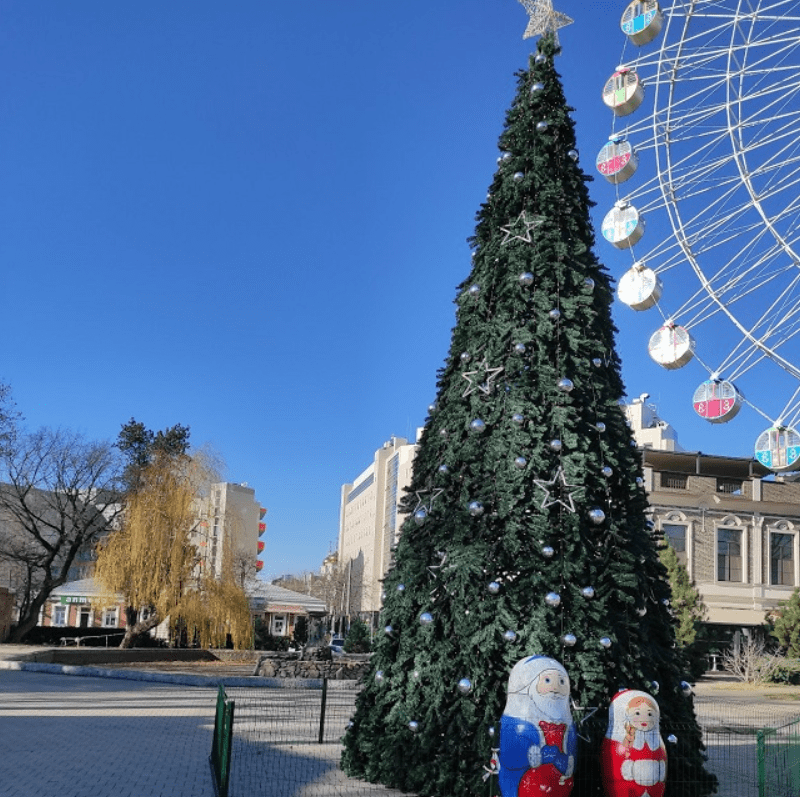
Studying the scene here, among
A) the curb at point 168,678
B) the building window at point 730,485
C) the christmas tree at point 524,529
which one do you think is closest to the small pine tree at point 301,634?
the curb at point 168,678

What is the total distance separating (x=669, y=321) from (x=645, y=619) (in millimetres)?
7145

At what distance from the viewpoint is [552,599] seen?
8.91 m

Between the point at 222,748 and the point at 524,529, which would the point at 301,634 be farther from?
the point at 524,529

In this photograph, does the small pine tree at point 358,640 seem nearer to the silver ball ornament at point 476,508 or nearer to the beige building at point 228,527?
the beige building at point 228,527

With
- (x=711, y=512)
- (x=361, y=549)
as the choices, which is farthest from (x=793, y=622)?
(x=361, y=549)

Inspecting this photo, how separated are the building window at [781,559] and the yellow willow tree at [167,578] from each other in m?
28.0

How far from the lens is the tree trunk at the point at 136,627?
32.7m

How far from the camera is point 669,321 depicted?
50.9 feet

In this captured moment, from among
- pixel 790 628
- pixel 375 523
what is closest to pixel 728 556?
pixel 790 628

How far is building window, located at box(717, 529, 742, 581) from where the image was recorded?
4706 cm

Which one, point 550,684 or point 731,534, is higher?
point 731,534

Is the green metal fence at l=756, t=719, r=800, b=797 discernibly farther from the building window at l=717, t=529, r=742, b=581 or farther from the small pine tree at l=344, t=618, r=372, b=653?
the building window at l=717, t=529, r=742, b=581

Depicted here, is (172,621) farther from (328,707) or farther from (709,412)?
(709,412)

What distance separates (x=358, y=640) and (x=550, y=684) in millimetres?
31574
